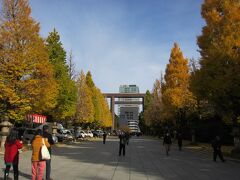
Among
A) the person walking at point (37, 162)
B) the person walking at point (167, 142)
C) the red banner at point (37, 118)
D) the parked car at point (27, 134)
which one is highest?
the red banner at point (37, 118)

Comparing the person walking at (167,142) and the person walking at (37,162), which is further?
the person walking at (167,142)

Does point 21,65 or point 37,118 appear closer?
point 21,65

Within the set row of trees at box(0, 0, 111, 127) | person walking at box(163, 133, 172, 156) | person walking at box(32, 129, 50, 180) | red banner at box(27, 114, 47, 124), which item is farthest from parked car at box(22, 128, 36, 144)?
person walking at box(32, 129, 50, 180)

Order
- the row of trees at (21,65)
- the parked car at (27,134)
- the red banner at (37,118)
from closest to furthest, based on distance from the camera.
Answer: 1. the row of trees at (21,65)
2. the parked car at (27,134)
3. the red banner at (37,118)

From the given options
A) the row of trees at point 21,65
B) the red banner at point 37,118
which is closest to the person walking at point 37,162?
the row of trees at point 21,65

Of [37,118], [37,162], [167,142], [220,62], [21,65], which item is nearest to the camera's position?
[37,162]

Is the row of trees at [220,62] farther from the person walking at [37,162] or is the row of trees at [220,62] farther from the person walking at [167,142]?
the person walking at [37,162]

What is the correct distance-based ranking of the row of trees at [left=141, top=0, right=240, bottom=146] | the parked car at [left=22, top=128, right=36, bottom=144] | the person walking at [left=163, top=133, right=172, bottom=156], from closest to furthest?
1. the row of trees at [left=141, top=0, right=240, bottom=146]
2. the person walking at [left=163, top=133, right=172, bottom=156]
3. the parked car at [left=22, top=128, right=36, bottom=144]

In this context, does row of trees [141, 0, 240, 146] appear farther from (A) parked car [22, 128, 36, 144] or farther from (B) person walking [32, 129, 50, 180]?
(A) parked car [22, 128, 36, 144]

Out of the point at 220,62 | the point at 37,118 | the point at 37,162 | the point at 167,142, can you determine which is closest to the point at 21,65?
the point at 167,142

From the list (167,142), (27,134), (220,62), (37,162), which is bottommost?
(37,162)

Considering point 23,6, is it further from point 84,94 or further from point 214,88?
point 84,94

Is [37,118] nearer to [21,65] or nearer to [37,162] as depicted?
[21,65]

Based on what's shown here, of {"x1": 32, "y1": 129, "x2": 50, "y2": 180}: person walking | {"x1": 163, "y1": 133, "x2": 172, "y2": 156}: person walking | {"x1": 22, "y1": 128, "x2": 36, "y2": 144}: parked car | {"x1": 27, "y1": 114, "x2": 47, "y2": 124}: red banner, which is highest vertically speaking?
{"x1": 27, "y1": 114, "x2": 47, "y2": 124}: red banner
